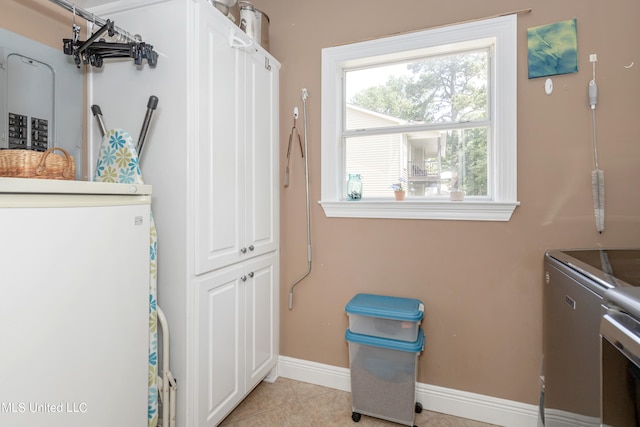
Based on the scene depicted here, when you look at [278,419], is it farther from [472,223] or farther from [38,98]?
[38,98]

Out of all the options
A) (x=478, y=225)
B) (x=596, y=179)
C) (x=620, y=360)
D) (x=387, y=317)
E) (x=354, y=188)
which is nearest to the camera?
(x=620, y=360)

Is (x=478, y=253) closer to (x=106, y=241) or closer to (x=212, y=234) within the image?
(x=212, y=234)

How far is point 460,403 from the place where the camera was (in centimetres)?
188

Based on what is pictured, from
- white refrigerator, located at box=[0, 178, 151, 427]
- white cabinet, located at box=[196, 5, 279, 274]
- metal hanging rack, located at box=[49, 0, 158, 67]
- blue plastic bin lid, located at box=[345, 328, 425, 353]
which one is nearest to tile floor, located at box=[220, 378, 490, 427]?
blue plastic bin lid, located at box=[345, 328, 425, 353]

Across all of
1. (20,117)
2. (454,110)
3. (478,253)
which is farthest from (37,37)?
(478,253)

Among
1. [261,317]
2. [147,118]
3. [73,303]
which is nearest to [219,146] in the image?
[147,118]

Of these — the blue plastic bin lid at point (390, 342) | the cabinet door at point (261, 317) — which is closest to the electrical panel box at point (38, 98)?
the cabinet door at point (261, 317)

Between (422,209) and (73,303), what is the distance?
65.1 inches

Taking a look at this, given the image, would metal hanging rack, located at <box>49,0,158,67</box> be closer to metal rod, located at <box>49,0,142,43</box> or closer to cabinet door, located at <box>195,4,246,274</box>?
metal rod, located at <box>49,0,142,43</box>

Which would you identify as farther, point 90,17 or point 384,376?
point 384,376

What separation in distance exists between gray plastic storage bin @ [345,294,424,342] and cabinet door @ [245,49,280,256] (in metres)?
0.68

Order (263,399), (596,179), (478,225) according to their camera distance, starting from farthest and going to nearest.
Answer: (263,399) < (478,225) < (596,179)

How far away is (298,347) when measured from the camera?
7.41 ft

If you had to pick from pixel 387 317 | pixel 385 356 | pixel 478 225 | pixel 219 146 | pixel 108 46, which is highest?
pixel 108 46
